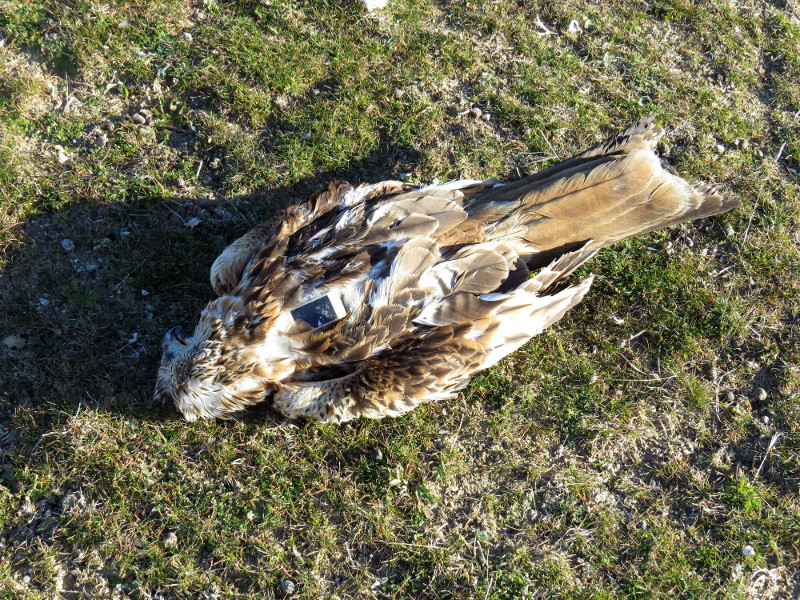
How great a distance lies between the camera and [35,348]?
431 centimetres

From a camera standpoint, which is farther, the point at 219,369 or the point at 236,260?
the point at 236,260

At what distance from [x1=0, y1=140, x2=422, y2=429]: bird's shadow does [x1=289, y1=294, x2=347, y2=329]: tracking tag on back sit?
3.28 ft

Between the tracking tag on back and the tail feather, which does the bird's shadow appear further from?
the tail feather

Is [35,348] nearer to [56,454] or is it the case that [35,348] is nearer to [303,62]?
[56,454]

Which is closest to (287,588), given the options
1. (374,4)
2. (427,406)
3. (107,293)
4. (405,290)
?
(427,406)

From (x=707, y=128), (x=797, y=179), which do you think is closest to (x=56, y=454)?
(x=707, y=128)

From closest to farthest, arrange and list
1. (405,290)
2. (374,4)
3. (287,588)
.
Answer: (405,290) → (287,588) → (374,4)

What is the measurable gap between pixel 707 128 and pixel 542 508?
3.69 meters

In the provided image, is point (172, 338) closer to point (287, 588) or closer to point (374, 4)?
point (287, 588)

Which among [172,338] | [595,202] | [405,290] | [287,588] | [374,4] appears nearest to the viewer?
[405,290]

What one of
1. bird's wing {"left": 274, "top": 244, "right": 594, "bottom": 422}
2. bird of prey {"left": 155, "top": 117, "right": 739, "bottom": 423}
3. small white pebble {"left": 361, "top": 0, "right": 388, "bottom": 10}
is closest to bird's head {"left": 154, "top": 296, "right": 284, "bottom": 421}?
bird of prey {"left": 155, "top": 117, "right": 739, "bottom": 423}

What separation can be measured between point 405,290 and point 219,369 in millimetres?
1263

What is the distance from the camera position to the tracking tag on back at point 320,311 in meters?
3.59

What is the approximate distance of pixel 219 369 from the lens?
3656mm
